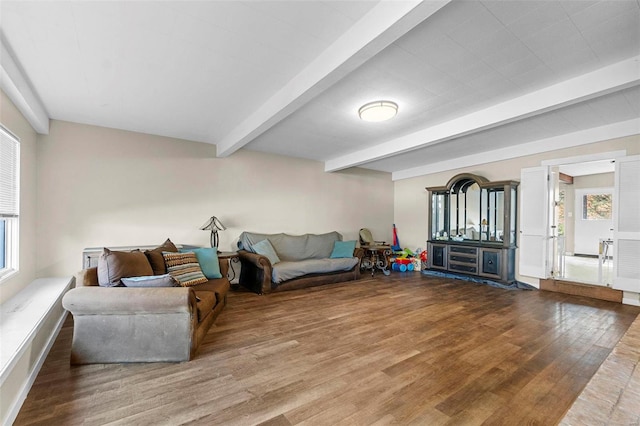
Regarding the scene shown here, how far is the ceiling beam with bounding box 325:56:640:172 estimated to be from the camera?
2.48m

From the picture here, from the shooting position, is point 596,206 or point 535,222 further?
point 596,206

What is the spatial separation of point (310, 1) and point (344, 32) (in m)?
A: 0.37

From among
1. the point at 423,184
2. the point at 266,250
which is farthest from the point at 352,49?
the point at 423,184

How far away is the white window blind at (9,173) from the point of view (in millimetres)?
2719

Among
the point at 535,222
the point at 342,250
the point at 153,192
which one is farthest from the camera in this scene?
the point at 342,250

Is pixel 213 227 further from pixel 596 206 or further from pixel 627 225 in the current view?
pixel 596 206

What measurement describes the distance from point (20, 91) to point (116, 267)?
184cm

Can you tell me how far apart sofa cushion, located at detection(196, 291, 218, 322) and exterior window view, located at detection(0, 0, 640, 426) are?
57mm

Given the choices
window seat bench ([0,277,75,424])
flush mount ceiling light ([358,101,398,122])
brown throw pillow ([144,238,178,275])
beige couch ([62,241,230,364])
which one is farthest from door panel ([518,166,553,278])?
window seat bench ([0,277,75,424])

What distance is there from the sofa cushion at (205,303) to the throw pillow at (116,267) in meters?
0.59

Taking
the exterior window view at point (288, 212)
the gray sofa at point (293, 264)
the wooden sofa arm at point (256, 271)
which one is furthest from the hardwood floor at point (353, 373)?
the gray sofa at point (293, 264)

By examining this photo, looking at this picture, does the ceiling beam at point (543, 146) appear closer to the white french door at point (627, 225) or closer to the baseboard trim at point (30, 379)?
the white french door at point (627, 225)

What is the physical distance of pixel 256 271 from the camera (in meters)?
4.55

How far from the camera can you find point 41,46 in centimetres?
219
